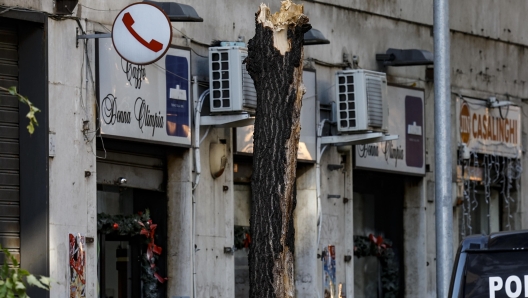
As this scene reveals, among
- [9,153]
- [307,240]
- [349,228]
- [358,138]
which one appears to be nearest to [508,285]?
[9,153]

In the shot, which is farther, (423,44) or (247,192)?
(423,44)

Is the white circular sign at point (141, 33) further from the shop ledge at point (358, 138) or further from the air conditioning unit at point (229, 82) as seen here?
the shop ledge at point (358, 138)

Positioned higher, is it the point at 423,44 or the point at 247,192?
the point at 423,44

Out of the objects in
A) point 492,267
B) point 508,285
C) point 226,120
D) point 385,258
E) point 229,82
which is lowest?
point 385,258

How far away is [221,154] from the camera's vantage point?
14.6m

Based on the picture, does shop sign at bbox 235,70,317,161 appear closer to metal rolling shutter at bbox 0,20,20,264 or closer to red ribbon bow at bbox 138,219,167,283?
red ribbon bow at bbox 138,219,167,283

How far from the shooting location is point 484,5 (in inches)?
782

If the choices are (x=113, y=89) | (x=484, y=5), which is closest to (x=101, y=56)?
(x=113, y=89)

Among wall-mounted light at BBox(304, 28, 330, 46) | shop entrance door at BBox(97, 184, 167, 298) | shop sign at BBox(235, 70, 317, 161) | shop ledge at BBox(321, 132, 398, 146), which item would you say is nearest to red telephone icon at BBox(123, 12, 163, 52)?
shop entrance door at BBox(97, 184, 167, 298)

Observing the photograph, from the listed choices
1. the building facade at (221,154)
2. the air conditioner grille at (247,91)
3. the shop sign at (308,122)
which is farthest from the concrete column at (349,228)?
the air conditioner grille at (247,91)

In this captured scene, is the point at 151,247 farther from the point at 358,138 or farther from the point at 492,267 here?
the point at 492,267

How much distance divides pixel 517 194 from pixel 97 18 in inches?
398

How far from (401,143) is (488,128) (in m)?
2.59

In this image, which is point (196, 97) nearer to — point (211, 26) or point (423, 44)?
point (211, 26)
